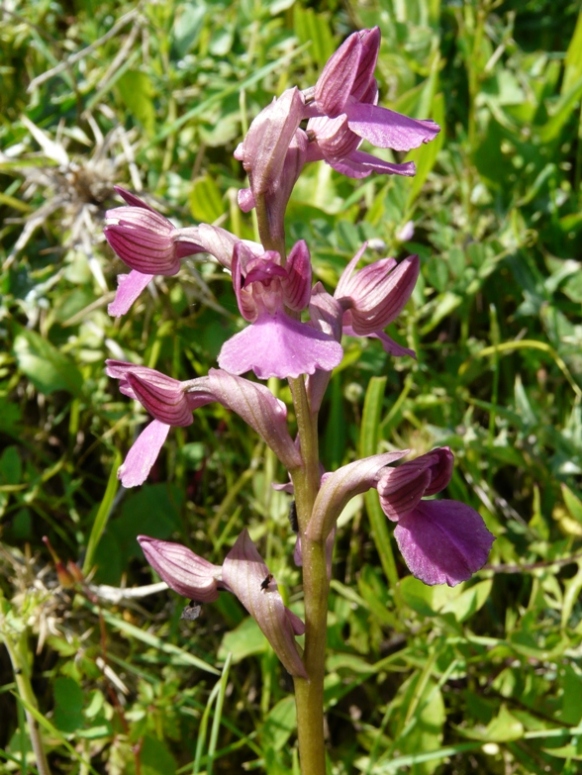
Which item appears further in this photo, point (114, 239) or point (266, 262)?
point (114, 239)

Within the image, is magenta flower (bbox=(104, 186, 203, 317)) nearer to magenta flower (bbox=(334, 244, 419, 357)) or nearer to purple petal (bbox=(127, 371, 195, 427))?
purple petal (bbox=(127, 371, 195, 427))

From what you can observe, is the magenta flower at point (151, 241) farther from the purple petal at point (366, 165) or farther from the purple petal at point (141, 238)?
the purple petal at point (366, 165)

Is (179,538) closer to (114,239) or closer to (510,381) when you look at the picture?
(510,381)

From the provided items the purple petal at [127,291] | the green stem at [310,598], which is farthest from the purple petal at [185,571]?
the purple petal at [127,291]

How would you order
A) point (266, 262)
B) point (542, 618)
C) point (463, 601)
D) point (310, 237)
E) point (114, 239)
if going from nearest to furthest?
point (266, 262) → point (114, 239) → point (463, 601) → point (542, 618) → point (310, 237)

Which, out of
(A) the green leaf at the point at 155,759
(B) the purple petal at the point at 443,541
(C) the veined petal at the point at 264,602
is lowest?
(A) the green leaf at the point at 155,759

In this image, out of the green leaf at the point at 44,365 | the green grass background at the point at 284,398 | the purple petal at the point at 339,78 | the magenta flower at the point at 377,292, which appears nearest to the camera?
the purple petal at the point at 339,78

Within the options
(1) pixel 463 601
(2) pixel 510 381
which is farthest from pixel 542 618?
(2) pixel 510 381

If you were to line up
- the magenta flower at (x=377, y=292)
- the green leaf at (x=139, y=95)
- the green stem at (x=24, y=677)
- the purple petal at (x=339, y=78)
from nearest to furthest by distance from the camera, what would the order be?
the purple petal at (x=339, y=78), the magenta flower at (x=377, y=292), the green stem at (x=24, y=677), the green leaf at (x=139, y=95)
